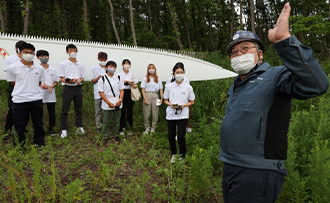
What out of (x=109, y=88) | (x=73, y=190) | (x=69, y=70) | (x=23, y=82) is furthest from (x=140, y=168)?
(x=69, y=70)

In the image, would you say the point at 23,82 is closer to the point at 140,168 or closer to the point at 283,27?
the point at 140,168

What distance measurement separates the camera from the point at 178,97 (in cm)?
361

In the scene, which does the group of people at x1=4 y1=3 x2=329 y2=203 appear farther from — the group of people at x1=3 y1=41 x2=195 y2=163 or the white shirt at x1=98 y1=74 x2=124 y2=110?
the white shirt at x1=98 y1=74 x2=124 y2=110

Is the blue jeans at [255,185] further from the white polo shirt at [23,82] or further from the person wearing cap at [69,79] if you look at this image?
the person wearing cap at [69,79]

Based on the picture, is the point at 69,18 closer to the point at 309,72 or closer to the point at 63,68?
the point at 63,68

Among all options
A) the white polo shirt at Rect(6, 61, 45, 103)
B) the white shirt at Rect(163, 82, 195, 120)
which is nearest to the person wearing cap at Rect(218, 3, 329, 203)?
the white shirt at Rect(163, 82, 195, 120)

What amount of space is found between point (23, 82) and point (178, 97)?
2.83 metres

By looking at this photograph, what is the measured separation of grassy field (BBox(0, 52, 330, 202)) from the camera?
2.37 meters

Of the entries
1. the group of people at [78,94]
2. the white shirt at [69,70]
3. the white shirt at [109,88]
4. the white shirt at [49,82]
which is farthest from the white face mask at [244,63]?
the white shirt at [49,82]

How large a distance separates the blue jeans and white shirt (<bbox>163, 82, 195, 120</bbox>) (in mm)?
2154

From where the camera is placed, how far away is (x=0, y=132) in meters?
4.78

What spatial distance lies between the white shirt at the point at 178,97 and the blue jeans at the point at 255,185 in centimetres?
215

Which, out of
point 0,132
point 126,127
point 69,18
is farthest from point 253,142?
point 69,18

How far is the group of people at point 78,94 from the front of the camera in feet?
11.8
